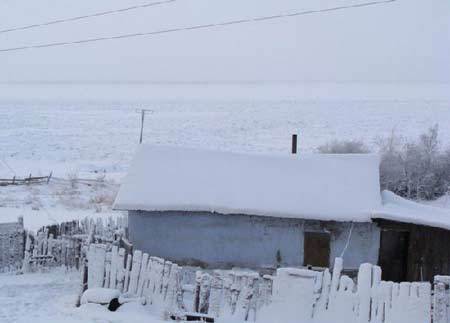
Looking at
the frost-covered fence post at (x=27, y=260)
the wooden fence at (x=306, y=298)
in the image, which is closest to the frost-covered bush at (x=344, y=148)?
the frost-covered fence post at (x=27, y=260)

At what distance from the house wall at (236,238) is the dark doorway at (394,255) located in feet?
3.27

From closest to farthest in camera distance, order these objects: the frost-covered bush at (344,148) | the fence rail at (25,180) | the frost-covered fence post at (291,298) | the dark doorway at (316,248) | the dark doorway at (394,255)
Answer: the frost-covered fence post at (291,298) → the dark doorway at (316,248) → the dark doorway at (394,255) → the fence rail at (25,180) → the frost-covered bush at (344,148)

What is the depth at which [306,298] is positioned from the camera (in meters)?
10.2

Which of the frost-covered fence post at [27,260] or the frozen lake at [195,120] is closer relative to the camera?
the frost-covered fence post at [27,260]

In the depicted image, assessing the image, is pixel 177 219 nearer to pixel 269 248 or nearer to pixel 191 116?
pixel 269 248

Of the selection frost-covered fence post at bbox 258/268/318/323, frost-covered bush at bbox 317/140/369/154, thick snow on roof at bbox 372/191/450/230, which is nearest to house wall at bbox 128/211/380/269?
thick snow on roof at bbox 372/191/450/230

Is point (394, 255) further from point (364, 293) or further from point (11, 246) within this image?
point (11, 246)

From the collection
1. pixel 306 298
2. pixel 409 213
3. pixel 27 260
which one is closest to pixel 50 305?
pixel 27 260

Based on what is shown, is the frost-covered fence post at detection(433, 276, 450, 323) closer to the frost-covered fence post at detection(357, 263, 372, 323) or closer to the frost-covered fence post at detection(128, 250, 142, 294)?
the frost-covered fence post at detection(357, 263, 372, 323)

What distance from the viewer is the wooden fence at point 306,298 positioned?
989 centimetres

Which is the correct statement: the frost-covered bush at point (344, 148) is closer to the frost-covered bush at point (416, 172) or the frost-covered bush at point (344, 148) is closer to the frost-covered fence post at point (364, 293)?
the frost-covered bush at point (416, 172)

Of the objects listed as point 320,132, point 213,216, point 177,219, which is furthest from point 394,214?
point 320,132

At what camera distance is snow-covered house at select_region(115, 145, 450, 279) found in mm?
15531

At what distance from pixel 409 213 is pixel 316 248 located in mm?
2634
